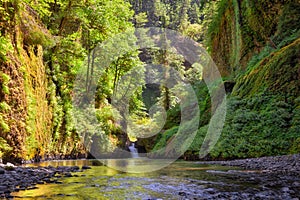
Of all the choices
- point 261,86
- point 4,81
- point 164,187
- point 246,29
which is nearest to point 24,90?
point 4,81

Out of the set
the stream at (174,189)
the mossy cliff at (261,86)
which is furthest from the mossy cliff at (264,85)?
the stream at (174,189)

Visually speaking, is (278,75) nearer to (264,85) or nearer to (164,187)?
(264,85)

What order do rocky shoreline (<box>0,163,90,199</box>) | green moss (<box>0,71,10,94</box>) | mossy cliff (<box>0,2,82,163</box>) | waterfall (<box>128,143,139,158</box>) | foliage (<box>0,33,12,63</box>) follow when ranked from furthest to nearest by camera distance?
waterfall (<box>128,143,139,158</box>) → mossy cliff (<box>0,2,82,163</box>) → green moss (<box>0,71,10,94</box>) → foliage (<box>0,33,12,63</box>) → rocky shoreline (<box>0,163,90,199</box>)

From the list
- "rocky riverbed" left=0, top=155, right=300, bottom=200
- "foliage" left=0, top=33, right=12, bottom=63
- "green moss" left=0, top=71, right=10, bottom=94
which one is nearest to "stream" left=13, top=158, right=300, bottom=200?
"rocky riverbed" left=0, top=155, right=300, bottom=200

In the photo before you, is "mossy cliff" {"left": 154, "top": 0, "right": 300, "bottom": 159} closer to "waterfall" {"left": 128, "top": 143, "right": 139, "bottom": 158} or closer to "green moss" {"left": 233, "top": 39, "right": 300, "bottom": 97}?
"green moss" {"left": 233, "top": 39, "right": 300, "bottom": 97}

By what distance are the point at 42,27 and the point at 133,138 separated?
19.5m

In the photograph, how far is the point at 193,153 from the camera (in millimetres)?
16984

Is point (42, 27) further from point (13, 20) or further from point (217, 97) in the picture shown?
point (217, 97)

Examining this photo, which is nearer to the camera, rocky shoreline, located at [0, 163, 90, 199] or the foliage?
rocky shoreline, located at [0, 163, 90, 199]

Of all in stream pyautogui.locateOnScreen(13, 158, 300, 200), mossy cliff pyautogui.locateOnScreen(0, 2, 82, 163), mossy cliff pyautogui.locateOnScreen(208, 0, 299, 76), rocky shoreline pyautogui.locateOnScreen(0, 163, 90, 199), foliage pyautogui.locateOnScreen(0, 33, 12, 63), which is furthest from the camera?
mossy cliff pyautogui.locateOnScreen(208, 0, 299, 76)

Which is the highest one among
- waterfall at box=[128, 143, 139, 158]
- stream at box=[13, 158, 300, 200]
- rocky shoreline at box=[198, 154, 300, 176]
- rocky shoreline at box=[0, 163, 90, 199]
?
waterfall at box=[128, 143, 139, 158]

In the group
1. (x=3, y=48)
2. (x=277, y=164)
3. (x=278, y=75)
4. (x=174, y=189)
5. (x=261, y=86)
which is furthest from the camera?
(x=261, y=86)

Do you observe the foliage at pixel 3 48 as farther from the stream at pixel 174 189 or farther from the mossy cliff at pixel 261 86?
the mossy cliff at pixel 261 86

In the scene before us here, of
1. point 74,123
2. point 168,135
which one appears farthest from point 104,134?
point 168,135
